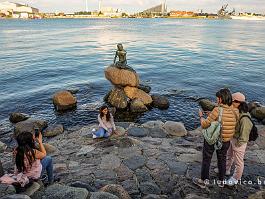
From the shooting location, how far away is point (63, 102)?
717 inches

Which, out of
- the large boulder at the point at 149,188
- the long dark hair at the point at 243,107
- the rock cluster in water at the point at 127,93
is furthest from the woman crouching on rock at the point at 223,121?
the rock cluster in water at the point at 127,93

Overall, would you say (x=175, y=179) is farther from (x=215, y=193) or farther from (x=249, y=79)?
(x=249, y=79)

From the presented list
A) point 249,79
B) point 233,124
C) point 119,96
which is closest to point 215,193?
point 233,124

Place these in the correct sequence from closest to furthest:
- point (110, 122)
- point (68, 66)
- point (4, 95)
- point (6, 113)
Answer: point (110, 122) → point (6, 113) → point (4, 95) → point (68, 66)

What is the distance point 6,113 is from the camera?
719 inches

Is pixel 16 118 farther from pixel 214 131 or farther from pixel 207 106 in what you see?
pixel 214 131

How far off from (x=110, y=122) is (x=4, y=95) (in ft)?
47.2

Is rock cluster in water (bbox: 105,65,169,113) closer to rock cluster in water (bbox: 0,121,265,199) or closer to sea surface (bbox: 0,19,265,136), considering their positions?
sea surface (bbox: 0,19,265,136)

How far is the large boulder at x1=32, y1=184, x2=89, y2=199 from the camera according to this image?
650cm

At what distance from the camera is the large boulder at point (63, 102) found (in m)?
18.1

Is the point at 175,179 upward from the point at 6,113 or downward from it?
upward

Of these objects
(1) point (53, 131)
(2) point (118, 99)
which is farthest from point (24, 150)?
(2) point (118, 99)

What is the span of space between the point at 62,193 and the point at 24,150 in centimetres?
144

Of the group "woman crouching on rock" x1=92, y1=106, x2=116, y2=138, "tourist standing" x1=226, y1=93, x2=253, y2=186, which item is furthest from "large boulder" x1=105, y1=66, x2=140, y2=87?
"tourist standing" x1=226, y1=93, x2=253, y2=186
